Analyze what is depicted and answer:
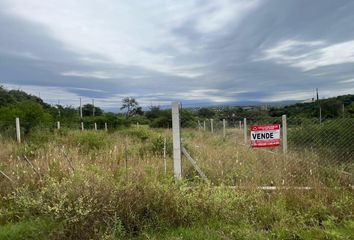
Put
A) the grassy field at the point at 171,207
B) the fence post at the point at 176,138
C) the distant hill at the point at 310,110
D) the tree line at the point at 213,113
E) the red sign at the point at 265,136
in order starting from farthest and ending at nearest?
the distant hill at the point at 310,110 < the tree line at the point at 213,113 < the red sign at the point at 265,136 < the fence post at the point at 176,138 < the grassy field at the point at 171,207

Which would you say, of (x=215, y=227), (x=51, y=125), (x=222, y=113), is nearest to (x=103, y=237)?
(x=215, y=227)

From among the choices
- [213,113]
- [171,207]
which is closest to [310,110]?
[213,113]

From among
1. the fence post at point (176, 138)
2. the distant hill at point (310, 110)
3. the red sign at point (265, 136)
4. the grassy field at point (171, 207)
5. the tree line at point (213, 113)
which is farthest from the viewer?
the distant hill at point (310, 110)

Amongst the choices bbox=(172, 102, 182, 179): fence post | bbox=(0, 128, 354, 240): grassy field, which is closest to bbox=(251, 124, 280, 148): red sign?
bbox=(0, 128, 354, 240): grassy field

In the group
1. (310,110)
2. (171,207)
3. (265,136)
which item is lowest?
(171,207)

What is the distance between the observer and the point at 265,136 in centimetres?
641

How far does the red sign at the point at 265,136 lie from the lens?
6375 millimetres

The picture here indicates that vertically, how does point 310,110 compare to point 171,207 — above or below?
above

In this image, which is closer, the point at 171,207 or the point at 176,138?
the point at 171,207

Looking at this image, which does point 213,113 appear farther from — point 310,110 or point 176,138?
point 176,138

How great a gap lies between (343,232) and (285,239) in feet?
2.48

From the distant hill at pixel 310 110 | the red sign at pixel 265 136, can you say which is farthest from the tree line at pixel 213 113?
the red sign at pixel 265 136

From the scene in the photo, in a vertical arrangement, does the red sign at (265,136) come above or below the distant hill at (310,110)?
below

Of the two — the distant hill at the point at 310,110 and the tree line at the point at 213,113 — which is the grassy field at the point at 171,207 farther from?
the distant hill at the point at 310,110
